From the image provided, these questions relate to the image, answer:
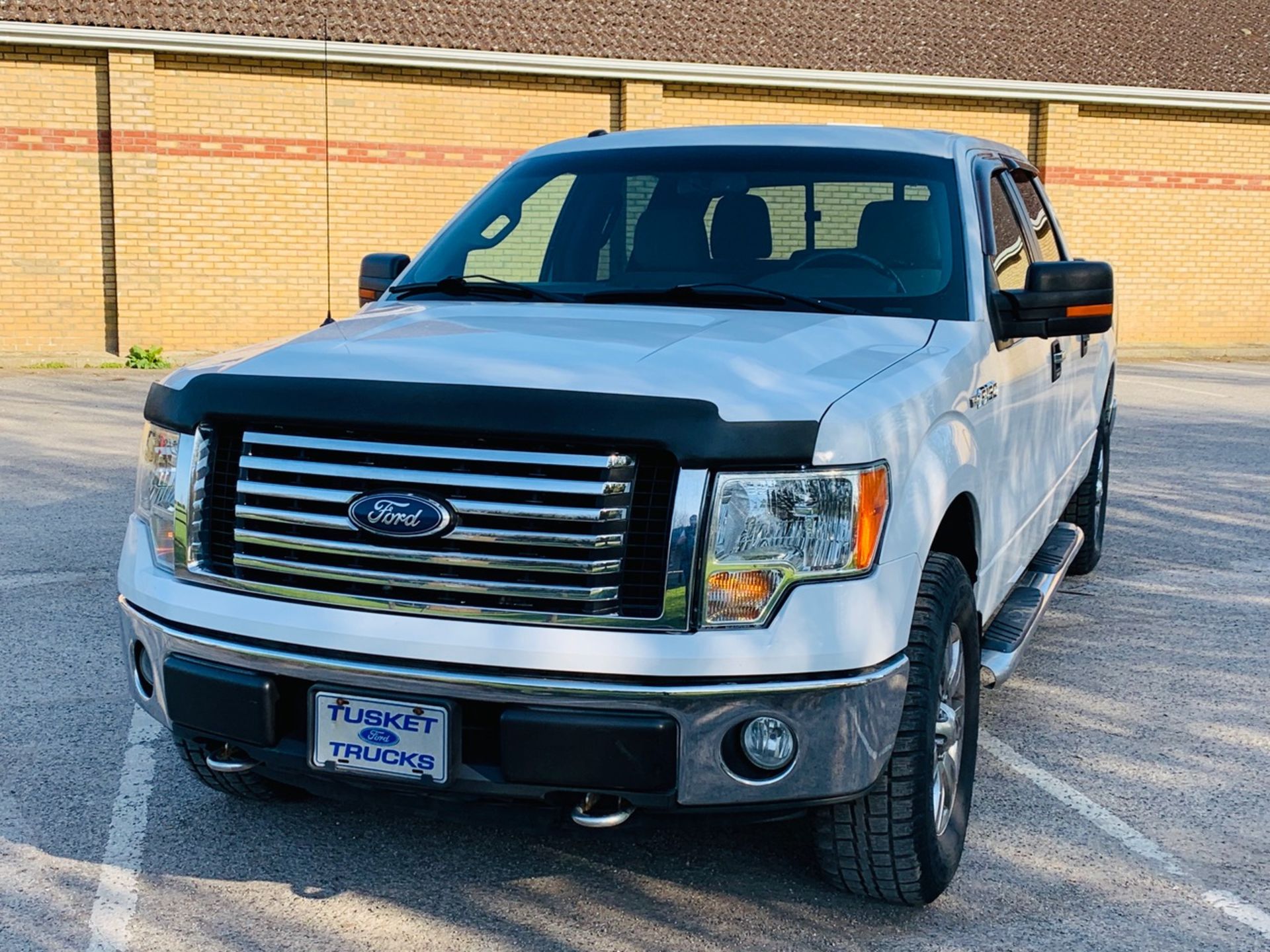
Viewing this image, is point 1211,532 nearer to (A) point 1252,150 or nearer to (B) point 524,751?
(B) point 524,751

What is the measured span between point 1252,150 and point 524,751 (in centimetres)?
2172

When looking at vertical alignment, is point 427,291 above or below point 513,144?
below

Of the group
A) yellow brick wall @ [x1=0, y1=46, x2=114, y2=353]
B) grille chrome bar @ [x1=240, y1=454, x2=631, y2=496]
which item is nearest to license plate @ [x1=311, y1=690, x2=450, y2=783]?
grille chrome bar @ [x1=240, y1=454, x2=631, y2=496]

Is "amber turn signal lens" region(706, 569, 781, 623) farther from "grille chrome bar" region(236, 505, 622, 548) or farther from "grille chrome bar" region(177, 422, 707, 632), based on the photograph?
"grille chrome bar" region(236, 505, 622, 548)

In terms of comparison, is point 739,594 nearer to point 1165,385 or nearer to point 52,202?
point 1165,385

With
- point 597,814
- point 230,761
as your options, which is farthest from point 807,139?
point 230,761

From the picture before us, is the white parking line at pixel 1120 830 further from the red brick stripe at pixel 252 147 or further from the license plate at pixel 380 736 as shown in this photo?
the red brick stripe at pixel 252 147

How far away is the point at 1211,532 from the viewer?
7.96 m

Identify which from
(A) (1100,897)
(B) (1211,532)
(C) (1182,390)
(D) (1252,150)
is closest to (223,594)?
(A) (1100,897)

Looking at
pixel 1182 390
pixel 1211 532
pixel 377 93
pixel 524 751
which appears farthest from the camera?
pixel 377 93

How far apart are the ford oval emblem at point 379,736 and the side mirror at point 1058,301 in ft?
7.24

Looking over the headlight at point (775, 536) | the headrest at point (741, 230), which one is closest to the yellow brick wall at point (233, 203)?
the headrest at point (741, 230)

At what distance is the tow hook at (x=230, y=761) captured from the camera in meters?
3.31

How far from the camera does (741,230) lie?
4504mm
